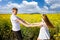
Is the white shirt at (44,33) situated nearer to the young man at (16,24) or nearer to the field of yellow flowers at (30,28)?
the field of yellow flowers at (30,28)

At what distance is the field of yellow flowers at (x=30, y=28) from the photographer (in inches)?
167

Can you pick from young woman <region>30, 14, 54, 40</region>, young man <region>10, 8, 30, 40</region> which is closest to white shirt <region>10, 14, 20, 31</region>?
young man <region>10, 8, 30, 40</region>

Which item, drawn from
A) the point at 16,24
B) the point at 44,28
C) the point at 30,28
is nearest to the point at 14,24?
the point at 16,24

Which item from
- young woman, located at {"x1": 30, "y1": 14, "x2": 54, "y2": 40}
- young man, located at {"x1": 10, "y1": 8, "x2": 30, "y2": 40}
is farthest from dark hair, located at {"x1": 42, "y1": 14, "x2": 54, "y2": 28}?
young man, located at {"x1": 10, "y1": 8, "x2": 30, "y2": 40}

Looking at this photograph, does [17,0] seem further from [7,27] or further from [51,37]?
[51,37]

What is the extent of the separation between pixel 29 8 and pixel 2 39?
2.08ft

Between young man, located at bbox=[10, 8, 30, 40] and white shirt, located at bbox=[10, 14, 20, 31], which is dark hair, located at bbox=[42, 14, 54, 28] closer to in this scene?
young man, located at bbox=[10, 8, 30, 40]

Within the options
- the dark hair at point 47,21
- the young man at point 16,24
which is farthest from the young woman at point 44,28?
the young man at point 16,24

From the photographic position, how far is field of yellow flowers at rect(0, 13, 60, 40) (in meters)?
4.23

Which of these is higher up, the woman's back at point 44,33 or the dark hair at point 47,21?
the dark hair at point 47,21

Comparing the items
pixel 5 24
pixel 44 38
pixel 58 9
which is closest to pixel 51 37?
pixel 44 38

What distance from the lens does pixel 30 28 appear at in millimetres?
4258

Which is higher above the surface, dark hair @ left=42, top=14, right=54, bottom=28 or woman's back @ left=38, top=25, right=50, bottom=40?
dark hair @ left=42, top=14, right=54, bottom=28

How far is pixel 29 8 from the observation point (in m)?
4.30
